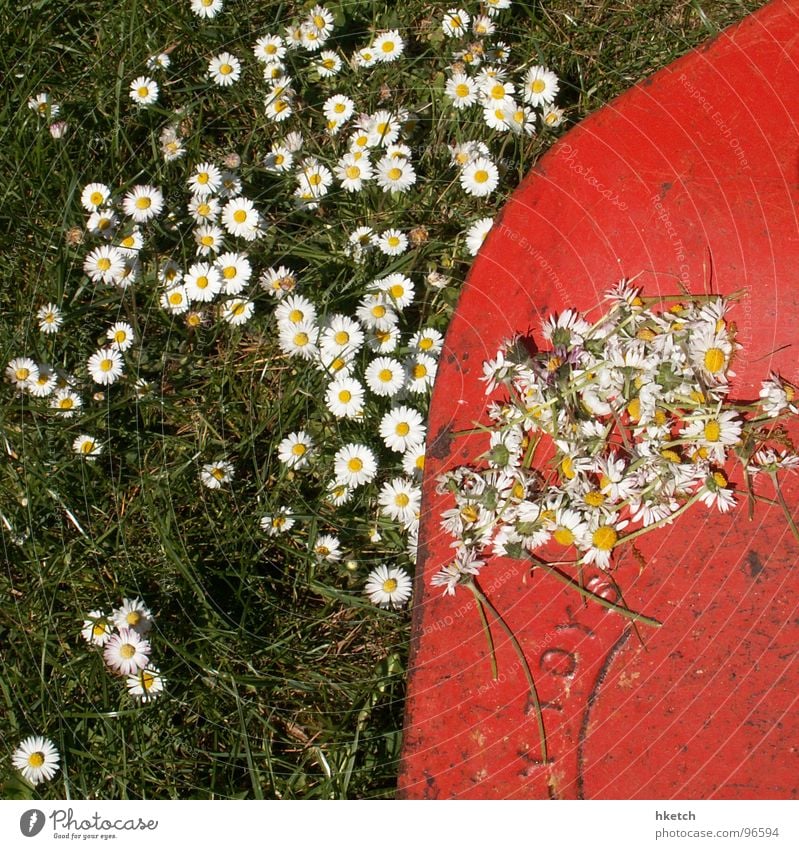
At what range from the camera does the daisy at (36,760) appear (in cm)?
121

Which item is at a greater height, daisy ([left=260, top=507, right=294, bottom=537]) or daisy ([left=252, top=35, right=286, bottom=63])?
daisy ([left=252, top=35, right=286, bottom=63])

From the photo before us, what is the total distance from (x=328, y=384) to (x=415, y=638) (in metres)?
0.45

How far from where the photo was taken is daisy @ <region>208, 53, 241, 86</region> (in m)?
1.48

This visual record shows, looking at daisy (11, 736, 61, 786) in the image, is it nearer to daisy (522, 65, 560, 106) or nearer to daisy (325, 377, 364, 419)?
daisy (325, 377, 364, 419)

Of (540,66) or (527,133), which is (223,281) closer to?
(527,133)

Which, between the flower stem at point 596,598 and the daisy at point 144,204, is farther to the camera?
the daisy at point 144,204

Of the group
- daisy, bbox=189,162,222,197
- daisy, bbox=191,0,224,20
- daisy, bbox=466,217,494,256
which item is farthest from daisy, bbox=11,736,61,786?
daisy, bbox=191,0,224,20

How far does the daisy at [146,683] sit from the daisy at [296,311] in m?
0.59

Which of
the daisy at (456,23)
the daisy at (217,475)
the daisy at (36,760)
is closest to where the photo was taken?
the daisy at (36,760)

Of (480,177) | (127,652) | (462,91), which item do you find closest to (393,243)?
(480,177)

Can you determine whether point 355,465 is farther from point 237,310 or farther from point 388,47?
point 388,47

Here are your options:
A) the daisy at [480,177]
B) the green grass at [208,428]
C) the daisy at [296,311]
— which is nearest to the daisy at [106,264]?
the green grass at [208,428]

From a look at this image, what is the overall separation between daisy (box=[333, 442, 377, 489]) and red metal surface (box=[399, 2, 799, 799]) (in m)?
0.19

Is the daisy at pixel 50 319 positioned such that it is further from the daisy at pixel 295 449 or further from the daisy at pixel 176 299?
the daisy at pixel 295 449
